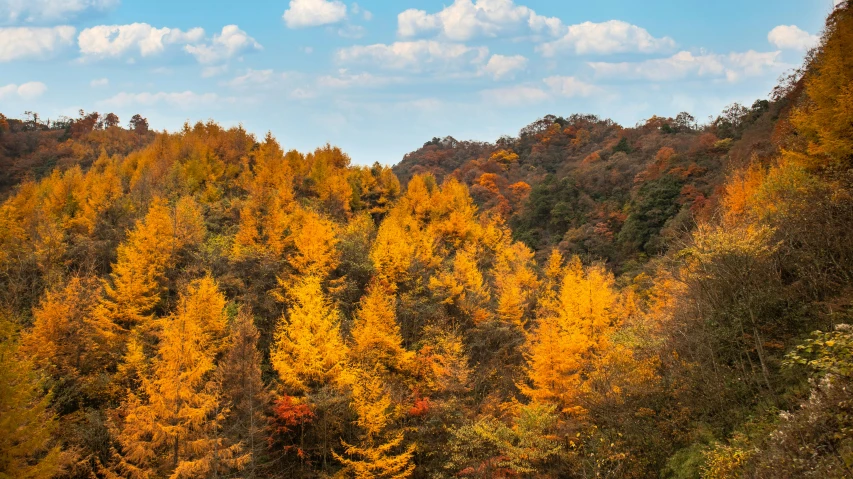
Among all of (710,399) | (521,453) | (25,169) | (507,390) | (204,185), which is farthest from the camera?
(25,169)

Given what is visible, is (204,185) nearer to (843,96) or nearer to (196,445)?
(196,445)

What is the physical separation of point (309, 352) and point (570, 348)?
10.5m

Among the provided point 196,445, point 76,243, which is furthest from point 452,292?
point 76,243

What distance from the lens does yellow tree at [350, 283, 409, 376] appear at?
22141mm

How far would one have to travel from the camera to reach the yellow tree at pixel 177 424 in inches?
643

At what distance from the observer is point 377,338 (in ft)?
73.6

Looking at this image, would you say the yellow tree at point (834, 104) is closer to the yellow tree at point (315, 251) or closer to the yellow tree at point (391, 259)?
the yellow tree at point (391, 259)

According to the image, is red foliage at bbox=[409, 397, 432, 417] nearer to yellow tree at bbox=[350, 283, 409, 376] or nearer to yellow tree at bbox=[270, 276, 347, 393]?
yellow tree at bbox=[350, 283, 409, 376]

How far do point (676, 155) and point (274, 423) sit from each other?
5106cm

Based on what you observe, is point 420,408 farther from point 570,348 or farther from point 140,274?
point 140,274

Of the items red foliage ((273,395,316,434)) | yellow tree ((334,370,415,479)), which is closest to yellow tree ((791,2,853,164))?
yellow tree ((334,370,415,479))

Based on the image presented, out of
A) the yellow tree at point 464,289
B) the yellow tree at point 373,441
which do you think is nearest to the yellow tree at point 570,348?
the yellow tree at point 373,441

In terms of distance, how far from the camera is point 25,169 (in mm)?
63062

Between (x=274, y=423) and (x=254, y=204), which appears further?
(x=254, y=204)
